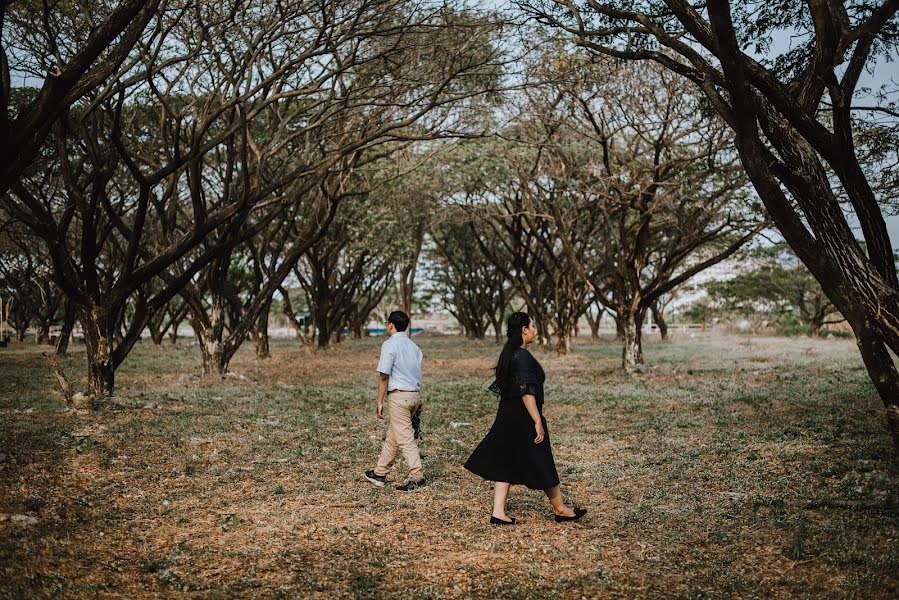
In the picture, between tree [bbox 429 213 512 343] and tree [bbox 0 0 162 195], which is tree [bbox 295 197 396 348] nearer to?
tree [bbox 429 213 512 343]

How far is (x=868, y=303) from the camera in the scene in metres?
7.26

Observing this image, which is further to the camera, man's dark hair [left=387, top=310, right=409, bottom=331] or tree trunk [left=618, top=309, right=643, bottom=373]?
tree trunk [left=618, top=309, right=643, bottom=373]

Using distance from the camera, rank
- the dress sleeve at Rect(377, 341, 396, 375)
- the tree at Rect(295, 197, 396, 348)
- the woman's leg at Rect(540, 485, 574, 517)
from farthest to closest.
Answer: the tree at Rect(295, 197, 396, 348) → the dress sleeve at Rect(377, 341, 396, 375) → the woman's leg at Rect(540, 485, 574, 517)

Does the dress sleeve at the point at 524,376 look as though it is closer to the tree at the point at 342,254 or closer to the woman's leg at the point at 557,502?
the woman's leg at the point at 557,502

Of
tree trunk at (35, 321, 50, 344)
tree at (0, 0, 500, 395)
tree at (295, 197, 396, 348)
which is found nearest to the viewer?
tree at (0, 0, 500, 395)

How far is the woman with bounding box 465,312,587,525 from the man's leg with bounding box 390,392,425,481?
133 centimetres

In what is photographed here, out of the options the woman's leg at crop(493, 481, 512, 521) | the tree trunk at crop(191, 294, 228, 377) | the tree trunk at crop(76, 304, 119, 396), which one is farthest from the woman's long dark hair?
the tree trunk at crop(191, 294, 228, 377)

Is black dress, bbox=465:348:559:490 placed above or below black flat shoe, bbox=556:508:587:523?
above

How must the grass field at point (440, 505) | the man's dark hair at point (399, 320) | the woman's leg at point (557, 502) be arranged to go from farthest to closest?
1. the man's dark hair at point (399, 320)
2. the woman's leg at point (557, 502)
3. the grass field at point (440, 505)

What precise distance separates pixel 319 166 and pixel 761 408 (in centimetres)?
917

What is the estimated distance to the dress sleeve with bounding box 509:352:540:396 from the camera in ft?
22.5

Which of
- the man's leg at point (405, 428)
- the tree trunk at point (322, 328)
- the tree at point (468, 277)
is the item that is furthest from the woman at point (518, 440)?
the tree at point (468, 277)

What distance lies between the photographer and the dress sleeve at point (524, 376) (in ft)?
22.5

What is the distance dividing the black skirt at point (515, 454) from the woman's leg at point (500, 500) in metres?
0.08
